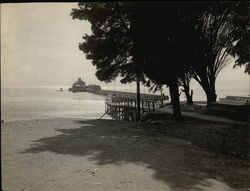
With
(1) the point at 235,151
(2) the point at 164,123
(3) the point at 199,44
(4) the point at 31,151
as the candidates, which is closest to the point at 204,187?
(1) the point at 235,151

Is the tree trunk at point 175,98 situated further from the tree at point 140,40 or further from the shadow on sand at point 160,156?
the shadow on sand at point 160,156

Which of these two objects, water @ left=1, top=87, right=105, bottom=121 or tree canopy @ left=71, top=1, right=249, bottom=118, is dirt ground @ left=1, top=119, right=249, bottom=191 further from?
water @ left=1, top=87, right=105, bottom=121

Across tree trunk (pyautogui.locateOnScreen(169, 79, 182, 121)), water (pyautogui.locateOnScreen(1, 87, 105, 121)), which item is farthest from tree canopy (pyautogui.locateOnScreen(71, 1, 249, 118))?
water (pyautogui.locateOnScreen(1, 87, 105, 121))

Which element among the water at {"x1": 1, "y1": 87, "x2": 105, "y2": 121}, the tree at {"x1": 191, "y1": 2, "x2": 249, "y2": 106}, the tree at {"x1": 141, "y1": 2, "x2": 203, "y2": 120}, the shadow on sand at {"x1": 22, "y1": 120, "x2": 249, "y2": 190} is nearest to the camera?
the shadow on sand at {"x1": 22, "y1": 120, "x2": 249, "y2": 190}

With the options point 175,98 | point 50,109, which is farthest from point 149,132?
point 50,109

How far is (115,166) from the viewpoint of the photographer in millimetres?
9953

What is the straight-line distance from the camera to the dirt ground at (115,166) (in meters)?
8.12

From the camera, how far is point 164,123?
22750 millimetres

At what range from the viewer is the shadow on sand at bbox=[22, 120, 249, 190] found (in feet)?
28.9

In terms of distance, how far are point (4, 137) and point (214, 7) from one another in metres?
17.6

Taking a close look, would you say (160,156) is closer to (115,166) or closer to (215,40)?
(115,166)

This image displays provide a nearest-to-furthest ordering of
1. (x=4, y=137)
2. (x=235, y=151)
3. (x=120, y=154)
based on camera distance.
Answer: (x=120, y=154)
(x=235, y=151)
(x=4, y=137)

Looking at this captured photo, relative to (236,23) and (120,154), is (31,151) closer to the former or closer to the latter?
(120,154)

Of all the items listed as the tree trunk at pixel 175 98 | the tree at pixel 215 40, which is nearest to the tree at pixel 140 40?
the tree trunk at pixel 175 98
